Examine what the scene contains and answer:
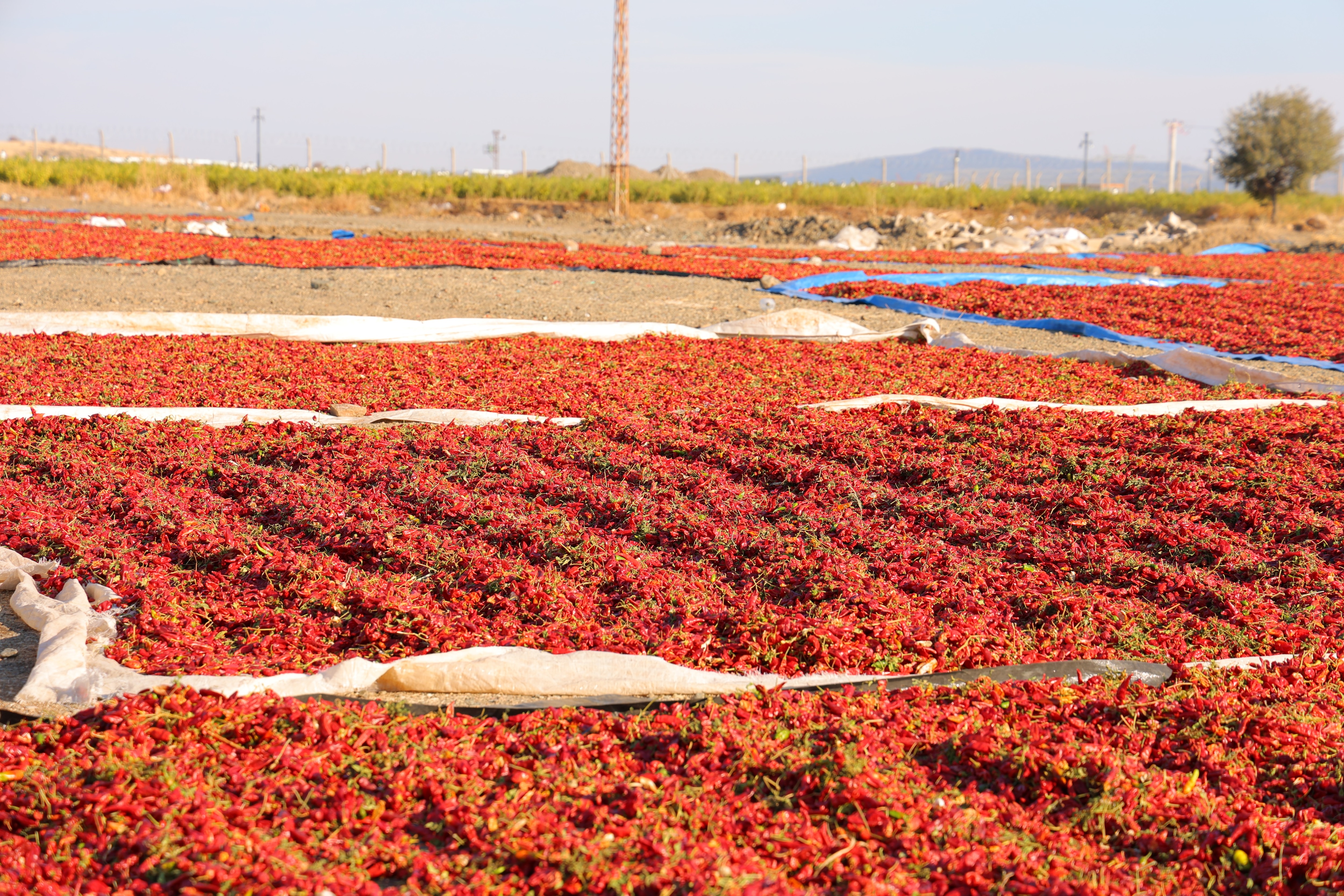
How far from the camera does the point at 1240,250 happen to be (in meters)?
25.0

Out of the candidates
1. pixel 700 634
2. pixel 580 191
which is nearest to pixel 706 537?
pixel 700 634

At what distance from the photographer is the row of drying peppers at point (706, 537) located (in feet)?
10.9

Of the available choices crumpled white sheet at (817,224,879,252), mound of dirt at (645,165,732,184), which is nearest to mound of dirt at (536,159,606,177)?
mound of dirt at (645,165,732,184)

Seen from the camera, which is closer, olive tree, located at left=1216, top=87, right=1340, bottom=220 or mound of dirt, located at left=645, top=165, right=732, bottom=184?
olive tree, located at left=1216, top=87, right=1340, bottom=220

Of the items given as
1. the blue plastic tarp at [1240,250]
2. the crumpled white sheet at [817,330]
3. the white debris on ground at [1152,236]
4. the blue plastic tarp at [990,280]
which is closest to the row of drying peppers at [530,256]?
the blue plastic tarp at [990,280]

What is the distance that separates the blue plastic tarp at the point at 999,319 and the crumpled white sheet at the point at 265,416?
6.12 metres

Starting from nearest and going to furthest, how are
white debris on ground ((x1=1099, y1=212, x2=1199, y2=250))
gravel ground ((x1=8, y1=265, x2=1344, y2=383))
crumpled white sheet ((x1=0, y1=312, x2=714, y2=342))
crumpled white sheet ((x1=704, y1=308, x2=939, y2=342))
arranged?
crumpled white sheet ((x1=0, y1=312, x2=714, y2=342)) < crumpled white sheet ((x1=704, y1=308, x2=939, y2=342)) < gravel ground ((x1=8, y1=265, x2=1344, y2=383)) < white debris on ground ((x1=1099, y1=212, x2=1199, y2=250))

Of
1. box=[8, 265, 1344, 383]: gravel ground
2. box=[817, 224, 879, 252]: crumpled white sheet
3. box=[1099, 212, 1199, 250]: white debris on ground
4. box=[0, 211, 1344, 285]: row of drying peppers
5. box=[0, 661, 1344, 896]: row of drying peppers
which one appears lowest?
box=[0, 661, 1344, 896]: row of drying peppers

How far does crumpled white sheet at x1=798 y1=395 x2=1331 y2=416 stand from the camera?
6180mm

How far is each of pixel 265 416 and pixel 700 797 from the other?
4339mm

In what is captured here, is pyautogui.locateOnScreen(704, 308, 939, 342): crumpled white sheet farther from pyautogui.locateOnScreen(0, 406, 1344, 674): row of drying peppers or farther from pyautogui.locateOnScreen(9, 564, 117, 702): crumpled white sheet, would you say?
pyautogui.locateOnScreen(9, 564, 117, 702): crumpled white sheet

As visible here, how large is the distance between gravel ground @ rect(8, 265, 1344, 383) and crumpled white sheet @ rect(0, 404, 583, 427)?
14.4ft

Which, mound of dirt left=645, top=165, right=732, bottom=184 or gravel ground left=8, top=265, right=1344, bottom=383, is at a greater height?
mound of dirt left=645, top=165, right=732, bottom=184

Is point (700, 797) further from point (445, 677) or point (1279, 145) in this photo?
point (1279, 145)
